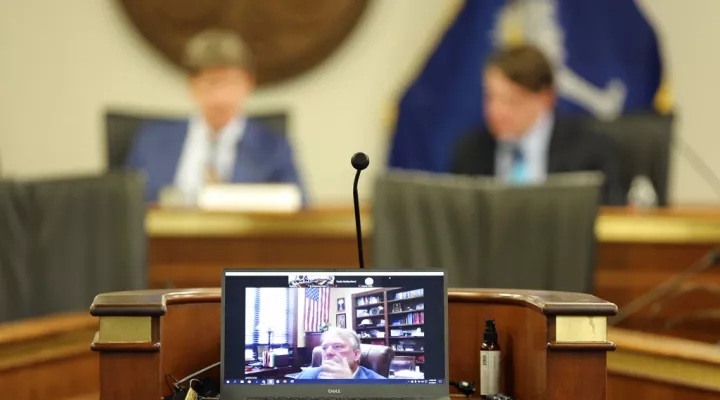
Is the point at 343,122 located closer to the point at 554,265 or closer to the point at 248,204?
the point at 248,204

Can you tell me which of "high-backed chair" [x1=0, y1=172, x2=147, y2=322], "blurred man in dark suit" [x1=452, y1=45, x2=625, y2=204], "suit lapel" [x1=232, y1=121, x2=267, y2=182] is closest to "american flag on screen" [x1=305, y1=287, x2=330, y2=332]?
"high-backed chair" [x1=0, y1=172, x2=147, y2=322]

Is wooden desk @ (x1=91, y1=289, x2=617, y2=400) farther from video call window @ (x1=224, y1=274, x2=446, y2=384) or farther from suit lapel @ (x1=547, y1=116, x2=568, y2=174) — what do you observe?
suit lapel @ (x1=547, y1=116, x2=568, y2=174)

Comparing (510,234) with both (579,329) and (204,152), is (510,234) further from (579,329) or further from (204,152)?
(204,152)

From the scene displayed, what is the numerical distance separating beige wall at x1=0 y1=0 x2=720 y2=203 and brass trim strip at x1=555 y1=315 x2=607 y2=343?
3.26 m

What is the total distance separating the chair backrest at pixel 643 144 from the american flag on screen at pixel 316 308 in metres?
2.32

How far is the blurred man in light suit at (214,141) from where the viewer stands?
11.8ft

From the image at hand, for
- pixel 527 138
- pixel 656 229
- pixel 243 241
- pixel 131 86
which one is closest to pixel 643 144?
pixel 527 138

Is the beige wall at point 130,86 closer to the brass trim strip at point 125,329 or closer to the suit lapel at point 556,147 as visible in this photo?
the suit lapel at point 556,147

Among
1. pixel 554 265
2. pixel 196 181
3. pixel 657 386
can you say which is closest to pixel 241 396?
pixel 657 386

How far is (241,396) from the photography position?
124 cm

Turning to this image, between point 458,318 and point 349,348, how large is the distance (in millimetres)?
228

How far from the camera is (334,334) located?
1.24 metres

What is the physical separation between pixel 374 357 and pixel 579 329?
0.30 metres

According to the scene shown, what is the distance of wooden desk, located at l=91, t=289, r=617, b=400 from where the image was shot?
48.6 inches
